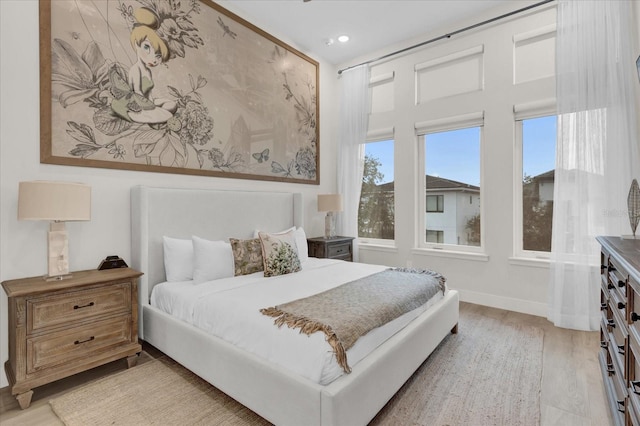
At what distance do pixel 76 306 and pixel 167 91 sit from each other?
6.38ft

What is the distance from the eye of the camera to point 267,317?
5.96 ft

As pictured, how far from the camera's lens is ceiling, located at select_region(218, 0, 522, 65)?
352 cm

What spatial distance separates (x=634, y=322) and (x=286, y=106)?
150 inches

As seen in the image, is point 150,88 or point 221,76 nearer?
point 150,88

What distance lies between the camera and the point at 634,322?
4.40ft

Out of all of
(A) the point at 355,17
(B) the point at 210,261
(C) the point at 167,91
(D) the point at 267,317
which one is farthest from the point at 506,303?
(C) the point at 167,91

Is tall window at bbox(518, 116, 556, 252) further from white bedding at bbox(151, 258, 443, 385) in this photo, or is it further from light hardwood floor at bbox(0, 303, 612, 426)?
white bedding at bbox(151, 258, 443, 385)

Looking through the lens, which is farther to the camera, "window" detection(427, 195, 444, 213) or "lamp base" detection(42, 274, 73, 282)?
"window" detection(427, 195, 444, 213)

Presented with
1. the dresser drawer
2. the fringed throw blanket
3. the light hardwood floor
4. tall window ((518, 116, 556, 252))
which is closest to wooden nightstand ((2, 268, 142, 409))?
the dresser drawer

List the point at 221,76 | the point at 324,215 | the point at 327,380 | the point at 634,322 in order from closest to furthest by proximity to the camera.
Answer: the point at 634,322 < the point at 327,380 < the point at 221,76 < the point at 324,215

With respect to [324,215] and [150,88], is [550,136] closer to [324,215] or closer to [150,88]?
[324,215]

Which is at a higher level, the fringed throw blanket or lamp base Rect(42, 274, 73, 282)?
lamp base Rect(42, 274, 73, 282)

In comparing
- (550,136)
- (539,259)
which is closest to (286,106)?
(550,136)

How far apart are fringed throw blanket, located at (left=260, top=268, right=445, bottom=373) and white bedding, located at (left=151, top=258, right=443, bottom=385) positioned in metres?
0.05
